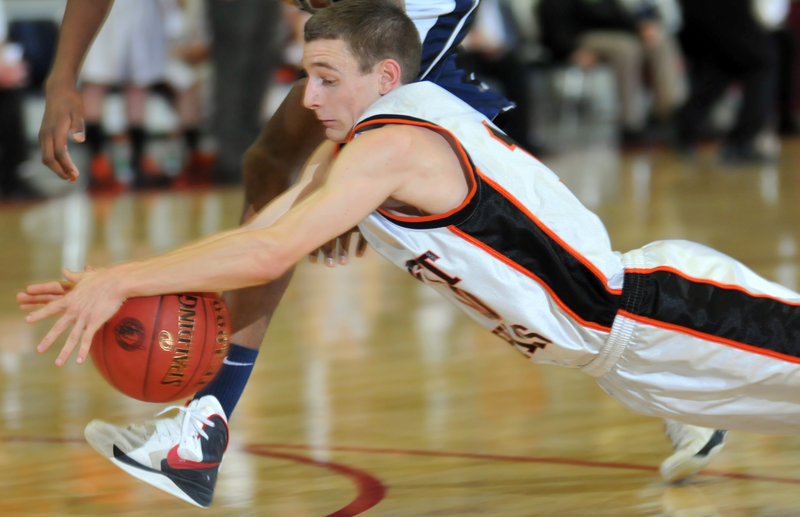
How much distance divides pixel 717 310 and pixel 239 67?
7252 mm

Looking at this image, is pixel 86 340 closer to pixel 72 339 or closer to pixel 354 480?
pixel 72 339

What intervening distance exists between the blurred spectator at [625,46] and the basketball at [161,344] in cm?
957

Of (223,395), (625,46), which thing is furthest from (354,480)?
(625,46)

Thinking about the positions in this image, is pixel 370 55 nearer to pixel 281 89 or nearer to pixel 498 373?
pixel 498 373

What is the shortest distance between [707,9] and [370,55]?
8.38m

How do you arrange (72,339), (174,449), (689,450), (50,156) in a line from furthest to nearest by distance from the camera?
(50,156)
(689,450)
(174,449)
(72,339)

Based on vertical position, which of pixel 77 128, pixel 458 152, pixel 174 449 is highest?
pixel 458 152

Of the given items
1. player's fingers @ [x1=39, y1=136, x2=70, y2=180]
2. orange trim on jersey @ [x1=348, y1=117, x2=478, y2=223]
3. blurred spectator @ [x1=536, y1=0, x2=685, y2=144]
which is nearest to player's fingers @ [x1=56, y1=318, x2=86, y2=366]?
orange trim on jersey @ [x1=348, y1=117, x2=478, y2=223]

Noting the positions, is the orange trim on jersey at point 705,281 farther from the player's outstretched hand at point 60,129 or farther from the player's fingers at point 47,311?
the player's outstretched hand at point 60,129

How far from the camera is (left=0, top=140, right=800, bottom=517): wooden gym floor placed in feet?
8.96

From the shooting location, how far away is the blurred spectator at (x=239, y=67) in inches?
361

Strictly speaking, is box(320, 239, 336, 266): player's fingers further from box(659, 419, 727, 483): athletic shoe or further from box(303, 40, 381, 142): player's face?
box(659, 419, 727, 483): athletic shoe

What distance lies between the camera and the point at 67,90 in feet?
9.86

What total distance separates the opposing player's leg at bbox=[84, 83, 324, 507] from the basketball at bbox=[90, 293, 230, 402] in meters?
0.17
